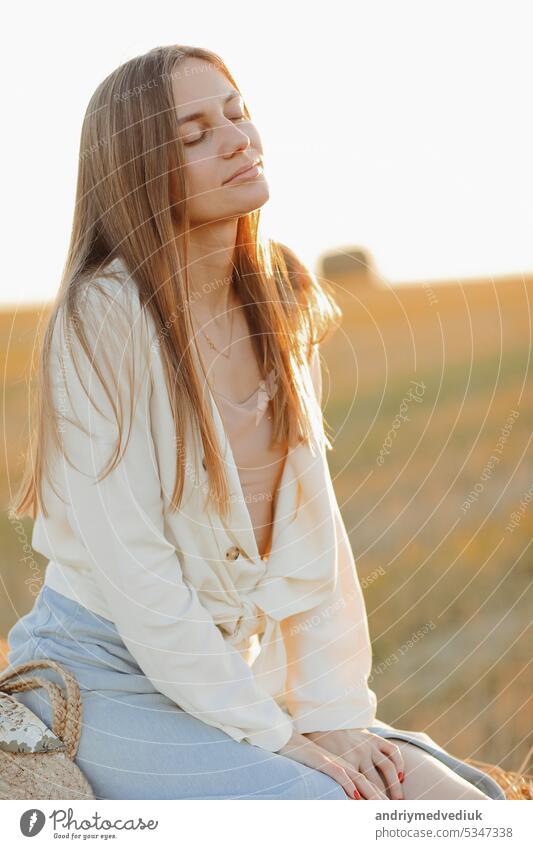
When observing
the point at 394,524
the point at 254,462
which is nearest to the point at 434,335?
the point at 394,524

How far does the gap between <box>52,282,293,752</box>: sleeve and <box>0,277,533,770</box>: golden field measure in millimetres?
226

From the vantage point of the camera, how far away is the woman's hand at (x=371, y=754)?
7.16 feet

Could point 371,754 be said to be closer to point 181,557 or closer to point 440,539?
point 181,557

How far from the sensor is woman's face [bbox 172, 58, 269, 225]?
2.10 meters

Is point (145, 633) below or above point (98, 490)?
below

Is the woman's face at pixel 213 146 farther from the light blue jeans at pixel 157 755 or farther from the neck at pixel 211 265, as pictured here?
the light blue jeans at pixel 157 755

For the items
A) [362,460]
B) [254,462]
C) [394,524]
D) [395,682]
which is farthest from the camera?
[362,460]

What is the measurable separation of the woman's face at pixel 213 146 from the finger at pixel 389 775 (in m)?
1.12

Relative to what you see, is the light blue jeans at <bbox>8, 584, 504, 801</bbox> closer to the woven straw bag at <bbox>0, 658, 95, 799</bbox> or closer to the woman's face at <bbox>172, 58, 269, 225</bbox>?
the woven straw bag at <bbox>0, 658, 95, 799</bbox>

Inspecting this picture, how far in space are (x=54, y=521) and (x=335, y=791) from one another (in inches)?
29.2

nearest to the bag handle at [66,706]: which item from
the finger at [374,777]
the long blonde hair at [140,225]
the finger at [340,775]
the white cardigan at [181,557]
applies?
the white cardigan at [181,557]

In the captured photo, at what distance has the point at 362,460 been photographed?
755 cm

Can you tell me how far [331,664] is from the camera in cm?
233

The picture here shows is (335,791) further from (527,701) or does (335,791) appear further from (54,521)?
(527,701)
